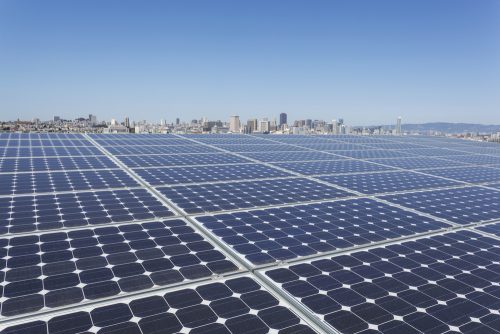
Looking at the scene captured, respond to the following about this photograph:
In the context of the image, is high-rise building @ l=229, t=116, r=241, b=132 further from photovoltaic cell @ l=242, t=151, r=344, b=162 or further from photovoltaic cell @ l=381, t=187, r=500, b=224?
photovoltaic cell @ l=381, t=187, r=500, b=224

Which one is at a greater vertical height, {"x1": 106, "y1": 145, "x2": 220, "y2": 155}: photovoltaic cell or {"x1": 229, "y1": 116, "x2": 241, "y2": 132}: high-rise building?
{"x1": 229, "y1": 116, "x2": 241, "y2": 132}: high-rise building

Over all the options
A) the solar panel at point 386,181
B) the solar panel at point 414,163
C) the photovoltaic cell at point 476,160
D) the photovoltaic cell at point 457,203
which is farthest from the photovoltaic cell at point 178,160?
the photovoltaic cell at point 476,160

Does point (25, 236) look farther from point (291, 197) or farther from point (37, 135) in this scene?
point (37, 135)

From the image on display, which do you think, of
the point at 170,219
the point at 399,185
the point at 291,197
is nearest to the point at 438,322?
the point at 170,219

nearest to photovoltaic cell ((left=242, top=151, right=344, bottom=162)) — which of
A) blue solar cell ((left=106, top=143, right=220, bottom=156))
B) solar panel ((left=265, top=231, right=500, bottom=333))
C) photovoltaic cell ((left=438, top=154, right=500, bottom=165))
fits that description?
blue solar cell ((left=106, top=143, right=220, bottom=156))

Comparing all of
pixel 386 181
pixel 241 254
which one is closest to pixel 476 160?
pixel 386 181

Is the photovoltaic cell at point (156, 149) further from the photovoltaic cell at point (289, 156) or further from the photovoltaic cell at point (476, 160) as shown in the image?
the photovoltaic cell at point (476, 160)

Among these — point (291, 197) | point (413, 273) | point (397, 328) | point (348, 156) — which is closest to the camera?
point (397, 328)
